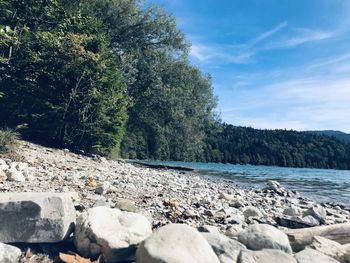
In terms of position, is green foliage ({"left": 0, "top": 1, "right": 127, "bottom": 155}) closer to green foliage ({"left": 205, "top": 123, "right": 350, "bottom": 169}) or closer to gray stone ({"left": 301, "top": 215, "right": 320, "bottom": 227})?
gray stone ({"left": 301, "top": 215, "right": 320, "bottom": 227})

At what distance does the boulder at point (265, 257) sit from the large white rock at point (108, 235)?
1310 mm

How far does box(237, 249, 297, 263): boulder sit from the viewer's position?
413 centimetres

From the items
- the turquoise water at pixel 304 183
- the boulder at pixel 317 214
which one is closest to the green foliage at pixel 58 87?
the turquoise water at pixel 304 183

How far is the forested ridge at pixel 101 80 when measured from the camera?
1739 centimetres

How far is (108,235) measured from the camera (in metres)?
4.35

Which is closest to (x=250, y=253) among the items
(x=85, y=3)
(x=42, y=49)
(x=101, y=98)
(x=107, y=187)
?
(x=107, y=187)

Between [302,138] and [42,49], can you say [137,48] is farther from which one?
[302,138]

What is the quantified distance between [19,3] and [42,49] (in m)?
3.28

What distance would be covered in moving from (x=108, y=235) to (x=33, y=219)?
989 millimetres

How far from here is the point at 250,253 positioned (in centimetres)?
425

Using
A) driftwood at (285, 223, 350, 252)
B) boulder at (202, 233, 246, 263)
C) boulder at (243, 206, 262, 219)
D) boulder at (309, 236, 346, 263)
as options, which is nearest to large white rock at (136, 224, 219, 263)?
boulder at (202, 233, 246, 263)

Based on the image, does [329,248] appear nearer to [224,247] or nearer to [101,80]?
[224,247]

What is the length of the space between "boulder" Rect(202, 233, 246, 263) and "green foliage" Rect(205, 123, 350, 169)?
73996 millimetres

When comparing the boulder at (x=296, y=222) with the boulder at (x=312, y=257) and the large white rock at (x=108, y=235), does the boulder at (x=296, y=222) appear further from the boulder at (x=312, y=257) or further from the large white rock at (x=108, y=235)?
the large white rock at (x=108, y=235)
